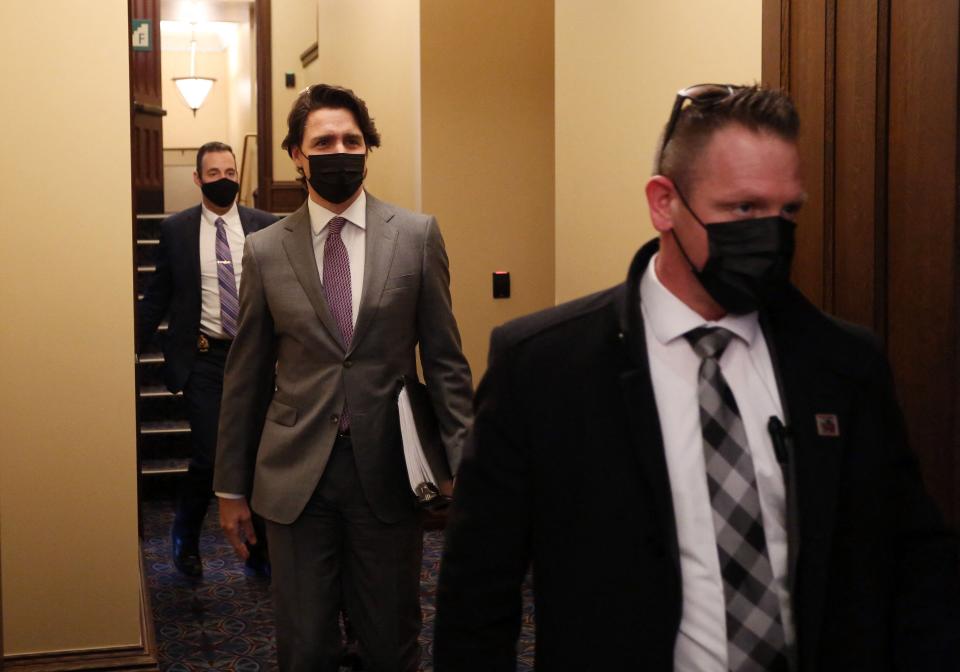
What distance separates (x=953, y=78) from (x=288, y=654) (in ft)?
6.50

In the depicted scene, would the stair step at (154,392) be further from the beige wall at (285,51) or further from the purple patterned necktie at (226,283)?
the beige wall at (285,51)

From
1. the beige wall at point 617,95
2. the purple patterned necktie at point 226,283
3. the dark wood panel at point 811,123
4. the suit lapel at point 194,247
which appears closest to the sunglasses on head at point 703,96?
the dark wood panel at point 811,123

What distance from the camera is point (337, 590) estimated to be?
292 cm

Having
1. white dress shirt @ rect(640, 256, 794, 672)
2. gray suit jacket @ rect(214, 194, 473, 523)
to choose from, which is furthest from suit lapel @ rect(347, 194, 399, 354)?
white dress shirt @ rect(640, 256, 794, 672)

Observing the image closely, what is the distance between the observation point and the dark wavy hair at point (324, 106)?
A: 119 inches

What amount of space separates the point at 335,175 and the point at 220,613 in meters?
2.33

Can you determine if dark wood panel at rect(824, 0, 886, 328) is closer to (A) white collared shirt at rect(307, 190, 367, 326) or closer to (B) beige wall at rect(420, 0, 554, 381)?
(A) white collared shirt at rect(307, 190, 367, 326)

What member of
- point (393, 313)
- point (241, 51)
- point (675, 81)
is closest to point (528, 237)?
point (675, 81)

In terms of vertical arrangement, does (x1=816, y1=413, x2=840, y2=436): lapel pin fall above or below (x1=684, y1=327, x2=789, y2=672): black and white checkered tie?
above

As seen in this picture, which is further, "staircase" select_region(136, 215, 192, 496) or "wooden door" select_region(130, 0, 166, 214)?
"wooden door" select_region(130, 0, 166, 214)

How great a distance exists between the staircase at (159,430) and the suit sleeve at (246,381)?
3912 mm

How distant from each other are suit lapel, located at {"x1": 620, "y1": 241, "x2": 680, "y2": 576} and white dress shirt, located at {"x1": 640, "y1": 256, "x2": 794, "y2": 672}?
34 millimetres

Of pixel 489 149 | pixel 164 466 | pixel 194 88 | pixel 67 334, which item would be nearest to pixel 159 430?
pixel 164 466

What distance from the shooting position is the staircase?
6.78 m
